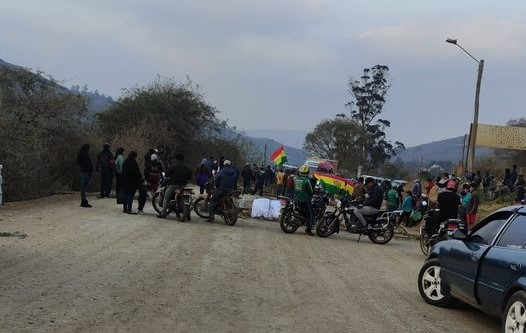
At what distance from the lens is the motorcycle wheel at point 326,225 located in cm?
1702

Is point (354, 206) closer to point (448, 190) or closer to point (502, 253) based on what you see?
point (448, 190)

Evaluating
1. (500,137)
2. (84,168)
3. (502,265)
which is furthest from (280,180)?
(502,265)

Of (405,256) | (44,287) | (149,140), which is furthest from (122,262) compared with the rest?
(149,140)

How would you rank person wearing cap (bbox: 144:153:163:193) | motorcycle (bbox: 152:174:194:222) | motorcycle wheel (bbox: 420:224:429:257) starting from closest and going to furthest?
motorcycle wheel (bbox: 420:224:429:257) → motorcycle (bbox: 152:174:194:222) → person wearing cap (bbox: 144:153:163:193)

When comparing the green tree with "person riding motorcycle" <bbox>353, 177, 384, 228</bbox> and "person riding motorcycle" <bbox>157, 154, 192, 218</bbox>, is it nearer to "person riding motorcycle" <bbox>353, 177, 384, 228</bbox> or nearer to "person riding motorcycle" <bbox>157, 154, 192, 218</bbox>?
"person riding motorcycle" <bbox>157, 154, 192, 218</bbox>

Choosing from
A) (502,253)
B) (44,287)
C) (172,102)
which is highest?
(172,102)

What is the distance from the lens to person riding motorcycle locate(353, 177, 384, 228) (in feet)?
55.9

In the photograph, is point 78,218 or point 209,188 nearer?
point 78,218

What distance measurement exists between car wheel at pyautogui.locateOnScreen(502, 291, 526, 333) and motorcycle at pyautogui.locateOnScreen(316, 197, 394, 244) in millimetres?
10662

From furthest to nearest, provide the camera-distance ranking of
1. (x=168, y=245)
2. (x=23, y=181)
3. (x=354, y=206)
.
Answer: (x=23, y=181) → (x=354, y=206) → (x=168, y=245)

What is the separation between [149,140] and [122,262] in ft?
96.5

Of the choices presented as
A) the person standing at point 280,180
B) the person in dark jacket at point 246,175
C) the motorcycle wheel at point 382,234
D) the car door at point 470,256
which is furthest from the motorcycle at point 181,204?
the person in dark jacket at point 246,175

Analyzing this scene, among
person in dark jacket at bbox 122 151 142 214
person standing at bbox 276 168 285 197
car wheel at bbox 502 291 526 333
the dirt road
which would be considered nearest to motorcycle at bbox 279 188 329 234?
the dirt road

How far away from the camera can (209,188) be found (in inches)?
727
